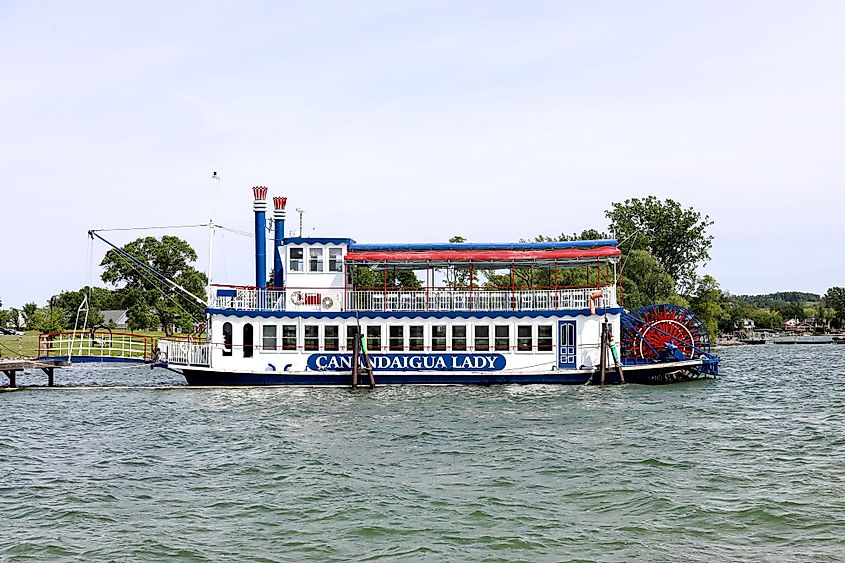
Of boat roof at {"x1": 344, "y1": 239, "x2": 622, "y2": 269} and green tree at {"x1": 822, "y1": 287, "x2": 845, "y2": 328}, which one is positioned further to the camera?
green tree at {"x1": 822, "y1": 287, "x2": 845, "y2": 328}

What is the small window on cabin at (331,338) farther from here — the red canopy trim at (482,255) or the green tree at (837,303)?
the green tree at (837,303)

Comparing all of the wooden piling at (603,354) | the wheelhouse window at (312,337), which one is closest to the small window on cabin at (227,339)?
the wheelhouse window at (312,337)

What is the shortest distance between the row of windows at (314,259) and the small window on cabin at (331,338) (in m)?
2.54

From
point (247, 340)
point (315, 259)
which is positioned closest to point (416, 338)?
point (315, 259)

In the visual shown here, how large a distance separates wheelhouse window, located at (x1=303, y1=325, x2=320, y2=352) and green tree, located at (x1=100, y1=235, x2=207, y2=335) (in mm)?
40924

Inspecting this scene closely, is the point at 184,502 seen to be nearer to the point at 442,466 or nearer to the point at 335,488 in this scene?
the point at 335,488

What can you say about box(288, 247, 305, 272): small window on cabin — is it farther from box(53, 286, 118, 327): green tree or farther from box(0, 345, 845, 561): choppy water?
box(53, 286, 118, 327): green tree

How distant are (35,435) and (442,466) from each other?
40.4ft

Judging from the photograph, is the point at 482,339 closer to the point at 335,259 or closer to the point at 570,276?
the point at 335,259

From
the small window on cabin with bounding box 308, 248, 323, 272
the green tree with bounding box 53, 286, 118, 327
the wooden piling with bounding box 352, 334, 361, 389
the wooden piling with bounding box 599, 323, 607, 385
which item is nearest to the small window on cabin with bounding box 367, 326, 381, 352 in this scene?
the wooden piling with bounding box 352, 334, 361, 389

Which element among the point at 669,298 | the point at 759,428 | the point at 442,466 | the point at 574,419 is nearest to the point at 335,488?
the point at 442,466

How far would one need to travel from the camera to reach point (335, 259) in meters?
32.9

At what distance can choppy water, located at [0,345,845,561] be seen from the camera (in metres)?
12.2

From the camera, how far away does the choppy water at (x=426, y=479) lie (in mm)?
12219
